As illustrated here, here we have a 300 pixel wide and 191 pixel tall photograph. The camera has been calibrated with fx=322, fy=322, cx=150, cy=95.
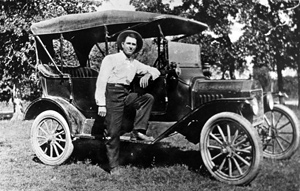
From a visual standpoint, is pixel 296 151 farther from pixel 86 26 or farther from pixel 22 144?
pixel 22 144

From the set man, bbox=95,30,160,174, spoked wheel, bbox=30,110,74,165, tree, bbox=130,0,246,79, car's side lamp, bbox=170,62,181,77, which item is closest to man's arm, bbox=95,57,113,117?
man, bbox=95,30,160,174

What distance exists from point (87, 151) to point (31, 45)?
4.11 metres

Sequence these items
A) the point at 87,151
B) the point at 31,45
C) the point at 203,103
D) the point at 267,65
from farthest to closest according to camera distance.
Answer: the point at 31,45 → the point at 267,65 → the point at 87,151 → the point at 203,103

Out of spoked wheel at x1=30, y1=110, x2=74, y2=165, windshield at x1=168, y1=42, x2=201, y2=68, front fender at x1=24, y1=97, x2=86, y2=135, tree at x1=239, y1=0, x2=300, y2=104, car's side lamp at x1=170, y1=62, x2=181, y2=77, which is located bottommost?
spoked wheel at x1=30, y1=110, x2=74, y2=165

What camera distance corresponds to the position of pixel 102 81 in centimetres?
389

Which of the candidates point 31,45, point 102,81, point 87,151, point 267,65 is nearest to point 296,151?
point 102,81

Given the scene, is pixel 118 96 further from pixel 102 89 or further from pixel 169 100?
pixel 169 100

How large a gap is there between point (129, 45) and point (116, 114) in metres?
0.85

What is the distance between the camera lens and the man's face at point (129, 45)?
391 centimetres

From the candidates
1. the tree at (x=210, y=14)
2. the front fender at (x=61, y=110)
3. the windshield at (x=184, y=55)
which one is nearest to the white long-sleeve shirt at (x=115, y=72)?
the windshield at (x=184, y=55)

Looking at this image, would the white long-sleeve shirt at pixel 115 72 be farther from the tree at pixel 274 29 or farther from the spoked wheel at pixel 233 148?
the tree at pixel 274 29

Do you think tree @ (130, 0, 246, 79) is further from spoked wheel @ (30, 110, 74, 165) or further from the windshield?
spoked wheel @ (30, 110, 74, 165)

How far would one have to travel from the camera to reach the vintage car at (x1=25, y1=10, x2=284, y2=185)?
11.6 feet

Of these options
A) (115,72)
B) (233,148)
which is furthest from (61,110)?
(233,148)
